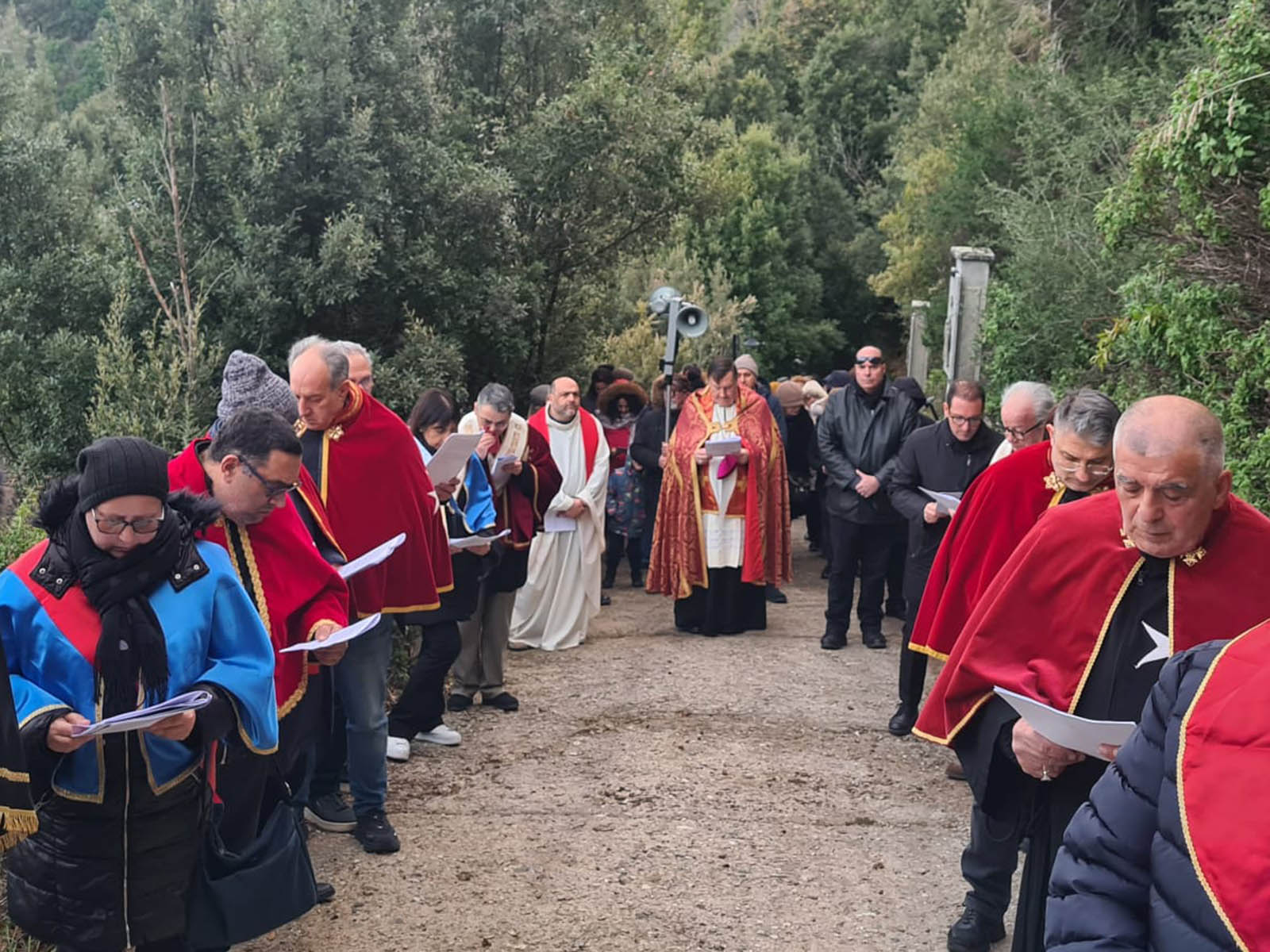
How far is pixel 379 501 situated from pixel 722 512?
4989 millimetres

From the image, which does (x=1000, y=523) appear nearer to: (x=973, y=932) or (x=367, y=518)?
(x=973, y=932)

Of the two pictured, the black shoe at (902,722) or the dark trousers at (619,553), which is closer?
the black shoe at (902,722)

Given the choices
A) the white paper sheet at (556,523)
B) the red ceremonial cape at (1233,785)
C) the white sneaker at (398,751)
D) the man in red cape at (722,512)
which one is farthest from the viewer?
the man in red cape at (722,512)

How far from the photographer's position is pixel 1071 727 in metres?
3.45

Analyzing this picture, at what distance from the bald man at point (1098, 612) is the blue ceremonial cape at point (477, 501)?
155 inches

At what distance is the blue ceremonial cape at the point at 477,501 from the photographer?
307 inches

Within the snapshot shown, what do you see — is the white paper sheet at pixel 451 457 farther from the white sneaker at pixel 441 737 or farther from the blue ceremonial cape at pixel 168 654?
the blue ceremonial cape at pixel 168 654

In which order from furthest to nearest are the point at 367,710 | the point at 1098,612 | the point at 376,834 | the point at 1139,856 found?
the point at 376,834
the point at 367,710
the point at 1098,612
the point at 1139,856

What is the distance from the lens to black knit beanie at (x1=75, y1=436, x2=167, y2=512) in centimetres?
354

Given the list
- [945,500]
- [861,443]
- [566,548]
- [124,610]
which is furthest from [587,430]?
[124,610]

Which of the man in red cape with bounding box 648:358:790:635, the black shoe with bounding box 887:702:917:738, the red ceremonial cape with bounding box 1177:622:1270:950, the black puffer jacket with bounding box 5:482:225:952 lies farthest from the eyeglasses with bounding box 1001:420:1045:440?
the red ceremonial cape with bounding box 1177:622:1270:950

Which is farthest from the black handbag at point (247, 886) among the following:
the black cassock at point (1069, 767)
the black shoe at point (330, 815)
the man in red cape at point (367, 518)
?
the black shoe at point (330, 815)

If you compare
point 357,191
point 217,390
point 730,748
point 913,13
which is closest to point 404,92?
point 357,191

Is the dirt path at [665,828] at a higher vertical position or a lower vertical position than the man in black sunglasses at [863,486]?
lower
